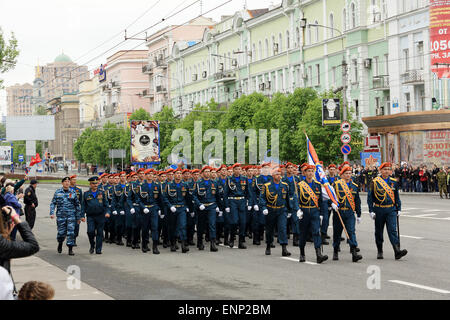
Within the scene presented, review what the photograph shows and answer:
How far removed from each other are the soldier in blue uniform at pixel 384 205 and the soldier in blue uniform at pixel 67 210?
6.55m

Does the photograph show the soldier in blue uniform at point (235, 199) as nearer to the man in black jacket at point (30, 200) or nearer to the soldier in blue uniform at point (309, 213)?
the soldier in blue uniform at point (309, 213)

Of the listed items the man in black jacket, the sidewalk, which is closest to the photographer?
the sidewalk

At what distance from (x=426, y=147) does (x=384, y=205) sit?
96.2ft

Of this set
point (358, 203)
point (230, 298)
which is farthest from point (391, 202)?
point (230, 298)

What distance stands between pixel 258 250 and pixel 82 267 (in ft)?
13.5

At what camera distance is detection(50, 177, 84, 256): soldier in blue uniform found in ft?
56.8

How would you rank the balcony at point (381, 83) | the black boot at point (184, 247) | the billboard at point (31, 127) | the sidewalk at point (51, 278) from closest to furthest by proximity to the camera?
the sidewalk at point (51, 278) < the black boot at point (184, 247) < the balcony at point (381, 83) < the billboard at point (31, 127)

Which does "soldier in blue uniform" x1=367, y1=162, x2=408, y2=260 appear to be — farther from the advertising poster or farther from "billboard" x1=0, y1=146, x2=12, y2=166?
"billboard" x1=0, y1=146, x2=12, y2=166

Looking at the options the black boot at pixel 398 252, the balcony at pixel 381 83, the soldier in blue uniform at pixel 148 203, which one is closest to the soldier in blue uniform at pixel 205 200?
the soldier in blue uniform at pixel 148 203

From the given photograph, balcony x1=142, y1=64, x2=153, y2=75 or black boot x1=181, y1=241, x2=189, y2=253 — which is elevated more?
balcony x1=142, y1=64, x2=153, y2=75

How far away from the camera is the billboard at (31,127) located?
61.2 m

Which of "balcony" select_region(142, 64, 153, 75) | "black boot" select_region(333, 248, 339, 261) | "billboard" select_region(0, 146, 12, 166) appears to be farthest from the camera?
"balcony" select_region(142, 64, 153, 75)

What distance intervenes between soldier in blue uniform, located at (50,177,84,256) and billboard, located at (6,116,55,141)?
146 feet

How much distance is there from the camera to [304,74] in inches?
2297
